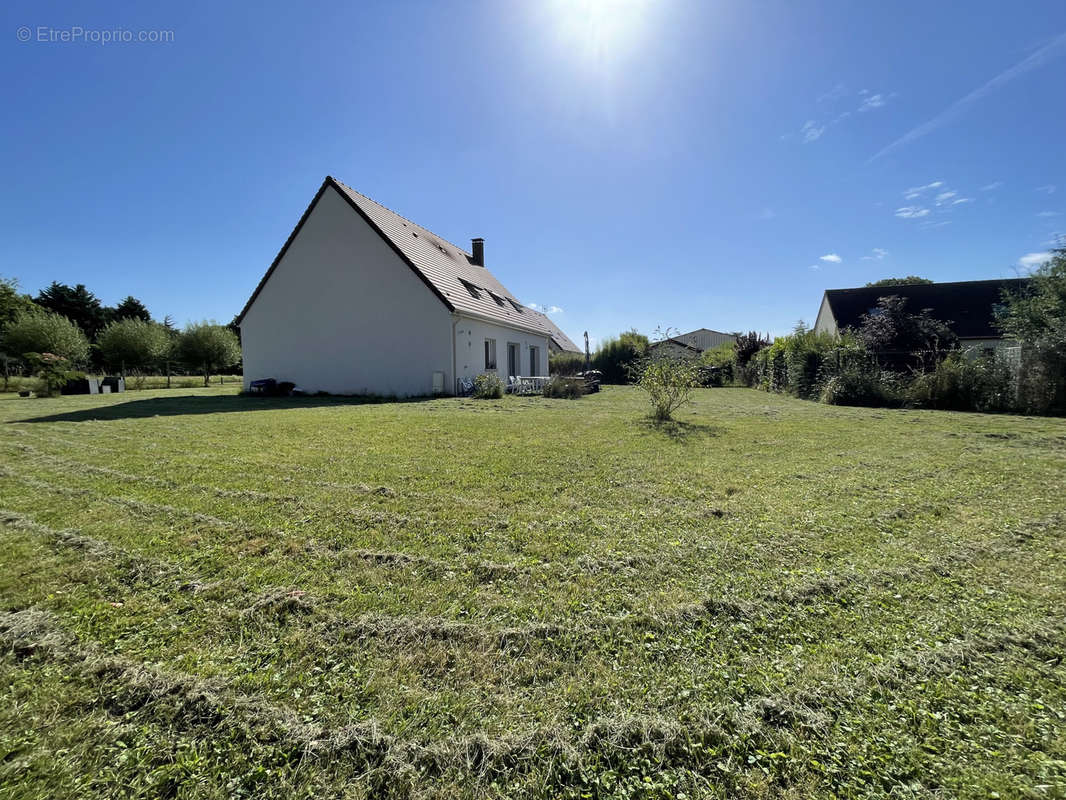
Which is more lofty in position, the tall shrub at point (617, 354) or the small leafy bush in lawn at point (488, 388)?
the tall shrub at point (617, 354)

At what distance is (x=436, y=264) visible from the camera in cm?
1616

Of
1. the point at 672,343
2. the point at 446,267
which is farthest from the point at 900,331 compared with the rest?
the point at 446,267

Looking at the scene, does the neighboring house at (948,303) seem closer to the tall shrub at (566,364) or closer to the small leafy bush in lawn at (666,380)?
the tall shrub at (566,364)

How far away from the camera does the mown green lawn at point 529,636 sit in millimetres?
1324

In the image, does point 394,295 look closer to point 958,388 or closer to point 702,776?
point 702,776

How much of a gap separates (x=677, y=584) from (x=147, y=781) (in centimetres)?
230

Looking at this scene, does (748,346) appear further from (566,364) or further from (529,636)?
(529,636)

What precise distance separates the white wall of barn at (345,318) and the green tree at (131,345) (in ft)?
57.2

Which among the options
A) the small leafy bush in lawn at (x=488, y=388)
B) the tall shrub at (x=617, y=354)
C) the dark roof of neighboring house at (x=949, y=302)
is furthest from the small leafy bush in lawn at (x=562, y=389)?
the dark roof of neighboring house at (x=949, y=302)

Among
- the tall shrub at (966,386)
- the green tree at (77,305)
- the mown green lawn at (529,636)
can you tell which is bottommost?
the mown green lawn at (529,636)

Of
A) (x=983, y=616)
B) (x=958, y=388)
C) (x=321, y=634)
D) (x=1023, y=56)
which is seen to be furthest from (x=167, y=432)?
(x=1023, y=56)

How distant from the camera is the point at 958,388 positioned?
10.6 meters

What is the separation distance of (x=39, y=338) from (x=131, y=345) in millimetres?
3940

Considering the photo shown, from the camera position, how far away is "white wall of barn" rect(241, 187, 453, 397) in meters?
14.3
